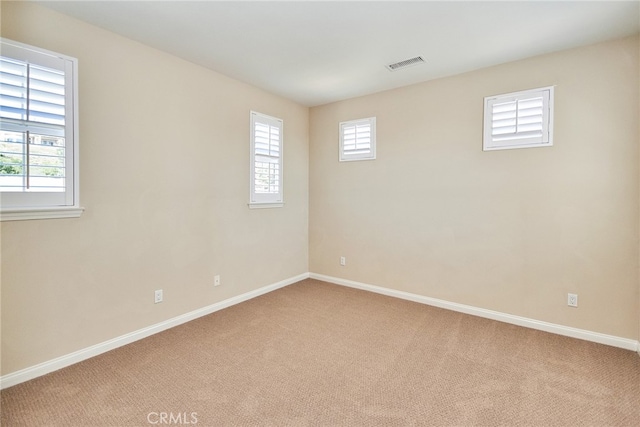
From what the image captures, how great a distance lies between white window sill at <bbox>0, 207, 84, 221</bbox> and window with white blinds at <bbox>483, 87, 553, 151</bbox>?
3.77 metres

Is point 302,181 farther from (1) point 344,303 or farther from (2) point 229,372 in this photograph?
(2) point 229,372

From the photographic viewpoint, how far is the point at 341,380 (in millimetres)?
2113

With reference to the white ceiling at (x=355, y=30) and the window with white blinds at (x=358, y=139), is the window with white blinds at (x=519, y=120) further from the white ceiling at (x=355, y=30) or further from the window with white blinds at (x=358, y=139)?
the window with white blinds at (x=358, y=139)

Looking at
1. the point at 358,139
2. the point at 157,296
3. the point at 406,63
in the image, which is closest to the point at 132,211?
the point at 157,296

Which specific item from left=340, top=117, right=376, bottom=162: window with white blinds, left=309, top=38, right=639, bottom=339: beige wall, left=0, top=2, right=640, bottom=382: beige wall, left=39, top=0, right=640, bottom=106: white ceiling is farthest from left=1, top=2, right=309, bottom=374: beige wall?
left=309, top=38, right=639, bottom=339: beige wall

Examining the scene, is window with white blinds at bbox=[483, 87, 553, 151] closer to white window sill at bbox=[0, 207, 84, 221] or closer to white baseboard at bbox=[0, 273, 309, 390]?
white baseboard at bbox=[0, 273, 309, 390]

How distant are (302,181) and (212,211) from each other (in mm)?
1599

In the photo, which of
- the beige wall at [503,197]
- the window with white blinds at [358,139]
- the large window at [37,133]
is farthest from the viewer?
the window with white blinds at [358,139]

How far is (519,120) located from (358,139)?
1.84 meters

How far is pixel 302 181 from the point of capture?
14.9 feet

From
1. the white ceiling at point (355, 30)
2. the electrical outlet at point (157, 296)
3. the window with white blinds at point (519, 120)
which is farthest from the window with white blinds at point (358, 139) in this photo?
the electrical outlet at point (157, 296)

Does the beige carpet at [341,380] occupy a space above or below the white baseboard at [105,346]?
below

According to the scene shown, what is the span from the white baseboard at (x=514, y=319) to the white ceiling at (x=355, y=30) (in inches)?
101

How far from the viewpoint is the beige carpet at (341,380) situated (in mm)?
1767
